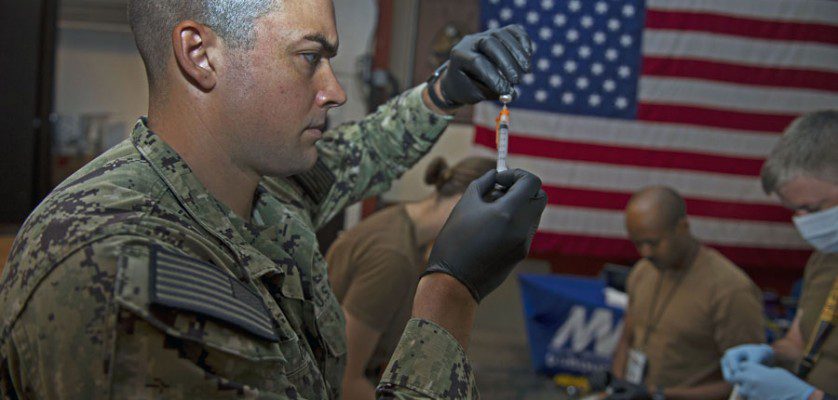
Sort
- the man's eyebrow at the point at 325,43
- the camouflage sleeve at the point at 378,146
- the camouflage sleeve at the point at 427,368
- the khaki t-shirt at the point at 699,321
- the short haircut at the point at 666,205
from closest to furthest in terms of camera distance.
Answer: the camouflage sleeve at the point at 427,368 < the man's eyebrow at the point at 325,43 < the camouflage sleeve at the point at 378,146 < the khaki t-shirt at the point at 699,321 < the short haircut at the point at 666,205

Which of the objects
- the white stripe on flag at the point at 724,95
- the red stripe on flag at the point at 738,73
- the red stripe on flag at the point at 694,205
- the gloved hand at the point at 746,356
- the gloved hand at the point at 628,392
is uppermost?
the red stripe on flag at the point at 738,73

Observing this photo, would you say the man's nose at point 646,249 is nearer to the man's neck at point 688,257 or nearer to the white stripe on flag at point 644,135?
the man's neck at point 688,257

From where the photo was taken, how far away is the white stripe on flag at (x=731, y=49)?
5258 mm

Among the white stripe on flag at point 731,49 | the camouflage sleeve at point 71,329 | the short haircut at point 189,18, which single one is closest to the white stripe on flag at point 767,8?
the white stripe on flag at point 731,49

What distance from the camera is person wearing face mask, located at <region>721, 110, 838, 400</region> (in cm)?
216

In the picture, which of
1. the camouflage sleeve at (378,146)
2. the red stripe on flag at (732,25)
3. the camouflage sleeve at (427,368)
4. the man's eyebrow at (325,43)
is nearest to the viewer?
the camouflage sleeve at (427,368)

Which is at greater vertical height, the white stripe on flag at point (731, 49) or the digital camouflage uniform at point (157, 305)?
the white stripe on flag at point (731, 49)

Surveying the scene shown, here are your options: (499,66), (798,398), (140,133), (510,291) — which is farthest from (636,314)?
(510,291)

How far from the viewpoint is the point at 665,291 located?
125 inches

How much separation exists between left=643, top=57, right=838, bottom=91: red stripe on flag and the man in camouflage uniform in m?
4.18

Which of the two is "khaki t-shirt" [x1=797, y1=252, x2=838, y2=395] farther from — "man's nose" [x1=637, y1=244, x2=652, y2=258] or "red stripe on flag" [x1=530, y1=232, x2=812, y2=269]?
"red stripe on flag" [x1=530, y1=232, x2=812, y2=269]

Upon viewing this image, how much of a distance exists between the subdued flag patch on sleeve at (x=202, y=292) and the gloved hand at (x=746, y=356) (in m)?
1.99

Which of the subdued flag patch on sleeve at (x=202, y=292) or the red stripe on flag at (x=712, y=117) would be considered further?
the red stripe on flag at (x=712, y=117)

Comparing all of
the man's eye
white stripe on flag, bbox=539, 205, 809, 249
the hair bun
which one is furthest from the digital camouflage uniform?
white stripe on flag, bbox=539, 205, 809, 249
